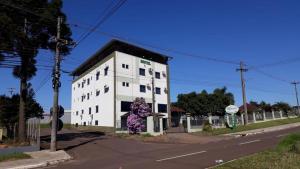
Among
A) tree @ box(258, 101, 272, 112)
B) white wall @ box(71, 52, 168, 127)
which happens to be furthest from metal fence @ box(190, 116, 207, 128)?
tree @ box(258, 101, 272, 112)

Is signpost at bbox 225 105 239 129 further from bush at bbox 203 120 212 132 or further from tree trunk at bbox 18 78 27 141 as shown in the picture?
tree trunk at bbox 18 78 27 141

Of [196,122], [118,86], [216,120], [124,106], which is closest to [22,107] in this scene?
[118,86]

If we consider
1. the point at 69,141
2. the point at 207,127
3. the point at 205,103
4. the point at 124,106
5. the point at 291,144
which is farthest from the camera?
the point at 205,103

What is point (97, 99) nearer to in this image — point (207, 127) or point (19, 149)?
point (207, 127)

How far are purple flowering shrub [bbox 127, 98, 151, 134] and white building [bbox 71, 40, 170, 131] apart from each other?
5.06 m

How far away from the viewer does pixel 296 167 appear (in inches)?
354

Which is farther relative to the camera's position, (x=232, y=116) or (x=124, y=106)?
(x=124, y=106)

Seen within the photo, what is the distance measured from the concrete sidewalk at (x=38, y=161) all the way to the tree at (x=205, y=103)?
4708 centimetres

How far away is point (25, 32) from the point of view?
22.7 meters

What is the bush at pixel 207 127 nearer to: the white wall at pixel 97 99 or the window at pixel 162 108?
the white wall at pixel 97 99

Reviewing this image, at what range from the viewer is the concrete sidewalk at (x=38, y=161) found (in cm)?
1403

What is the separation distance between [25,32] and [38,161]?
478 inches

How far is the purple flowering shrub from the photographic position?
31.1m

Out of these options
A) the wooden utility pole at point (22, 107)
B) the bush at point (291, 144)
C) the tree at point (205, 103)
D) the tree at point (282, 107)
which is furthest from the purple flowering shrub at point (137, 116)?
the tree at point (282, 107)
